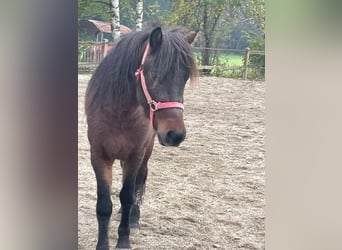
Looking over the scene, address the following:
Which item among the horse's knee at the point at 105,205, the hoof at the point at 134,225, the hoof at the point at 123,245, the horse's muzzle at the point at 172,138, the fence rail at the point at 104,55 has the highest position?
the fence rail at the point at 104,55

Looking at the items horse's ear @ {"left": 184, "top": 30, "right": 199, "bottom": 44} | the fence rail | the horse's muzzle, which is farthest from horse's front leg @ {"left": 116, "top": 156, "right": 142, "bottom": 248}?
horse's ear @ {"left": 184, "top": 30, "right": 199, "bottom": 44}

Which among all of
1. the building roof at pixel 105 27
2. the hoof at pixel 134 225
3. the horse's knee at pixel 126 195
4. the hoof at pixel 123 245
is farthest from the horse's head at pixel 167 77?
the hoof at pixel 123 245

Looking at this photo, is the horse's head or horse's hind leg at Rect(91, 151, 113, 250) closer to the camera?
the horse's head

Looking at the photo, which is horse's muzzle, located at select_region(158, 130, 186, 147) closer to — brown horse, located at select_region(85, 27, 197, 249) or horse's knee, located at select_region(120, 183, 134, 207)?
brown horse, located at select_region(85, 27, 197, 249)

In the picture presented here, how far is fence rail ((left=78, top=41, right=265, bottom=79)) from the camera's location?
1.97 m

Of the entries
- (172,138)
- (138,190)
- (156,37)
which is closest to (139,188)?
(138,190)

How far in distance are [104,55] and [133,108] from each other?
26 cm

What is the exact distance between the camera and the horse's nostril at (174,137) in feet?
6.39

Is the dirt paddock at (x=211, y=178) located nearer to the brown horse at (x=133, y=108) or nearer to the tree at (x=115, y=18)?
the brown horse at (x=133, y=108)

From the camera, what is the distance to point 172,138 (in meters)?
1.96

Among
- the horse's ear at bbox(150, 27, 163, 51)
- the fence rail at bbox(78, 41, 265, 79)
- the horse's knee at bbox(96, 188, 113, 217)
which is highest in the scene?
the horse's ear at bbox(150, 27, 163, 51)

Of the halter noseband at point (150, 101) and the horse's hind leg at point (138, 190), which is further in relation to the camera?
the horse's hind leg at point (138, 190)
